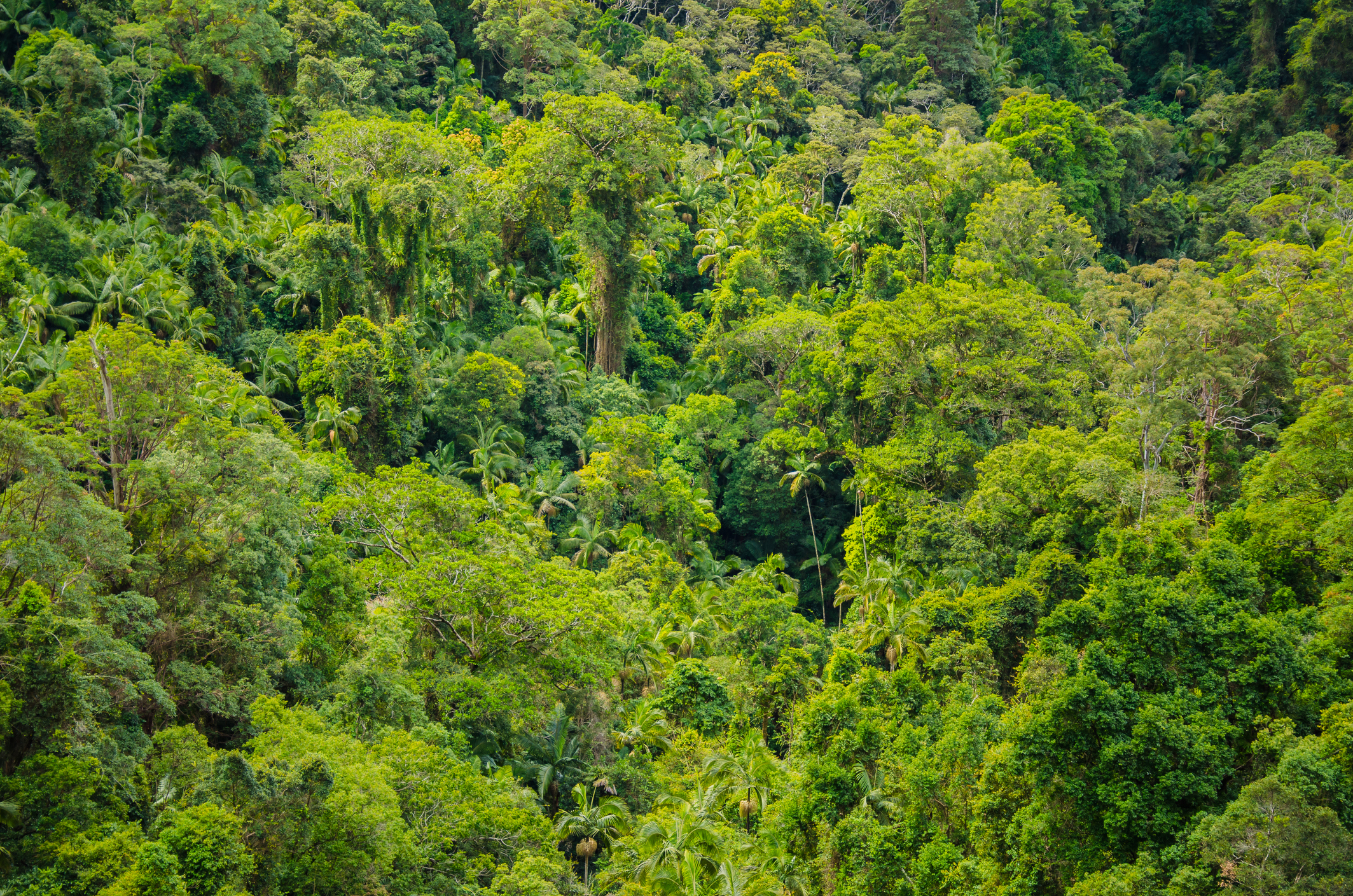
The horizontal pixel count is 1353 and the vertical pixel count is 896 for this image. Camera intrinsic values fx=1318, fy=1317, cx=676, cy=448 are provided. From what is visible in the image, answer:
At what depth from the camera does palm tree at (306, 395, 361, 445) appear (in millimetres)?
35938

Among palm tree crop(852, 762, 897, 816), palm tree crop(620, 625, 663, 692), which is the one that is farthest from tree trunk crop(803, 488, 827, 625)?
palm tree crop(852, 762, 897, 816)

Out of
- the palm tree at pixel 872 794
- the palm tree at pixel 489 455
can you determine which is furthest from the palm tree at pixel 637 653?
the palm tree at pixel 872 794

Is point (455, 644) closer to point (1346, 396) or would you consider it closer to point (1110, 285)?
point (1346, 396)

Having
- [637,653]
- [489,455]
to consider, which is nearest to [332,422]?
[489,455]

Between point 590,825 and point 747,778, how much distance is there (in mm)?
3670

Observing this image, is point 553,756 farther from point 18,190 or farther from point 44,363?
point 18,190

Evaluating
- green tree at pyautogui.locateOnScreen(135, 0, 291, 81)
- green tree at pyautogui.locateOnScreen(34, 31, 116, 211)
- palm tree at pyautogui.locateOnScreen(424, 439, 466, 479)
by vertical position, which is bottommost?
palm tree at pyautogui.locateOnScreen(424, 439, 466, 479)

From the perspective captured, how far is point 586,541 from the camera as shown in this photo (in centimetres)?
3984

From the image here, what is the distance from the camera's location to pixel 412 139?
1622 inches

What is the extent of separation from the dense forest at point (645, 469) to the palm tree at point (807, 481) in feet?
1.35

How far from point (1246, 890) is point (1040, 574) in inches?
434

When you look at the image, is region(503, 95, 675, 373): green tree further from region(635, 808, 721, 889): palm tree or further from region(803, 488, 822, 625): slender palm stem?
region(635, 808, 721, 889): palm tree

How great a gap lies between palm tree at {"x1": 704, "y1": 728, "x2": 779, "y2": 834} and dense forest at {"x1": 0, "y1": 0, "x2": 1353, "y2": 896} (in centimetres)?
18

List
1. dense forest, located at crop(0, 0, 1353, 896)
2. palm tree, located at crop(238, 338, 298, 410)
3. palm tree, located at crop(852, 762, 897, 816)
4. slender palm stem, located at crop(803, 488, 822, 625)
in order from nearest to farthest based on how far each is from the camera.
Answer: dense forest, located at crop(0, 0, 1353, 896), palm tree, located at crop(852, 762, 897, 816), palm tree, located at crop(238, 338, 298, 410), slender palm stem, located at crop(803, 488, 822, 625)
